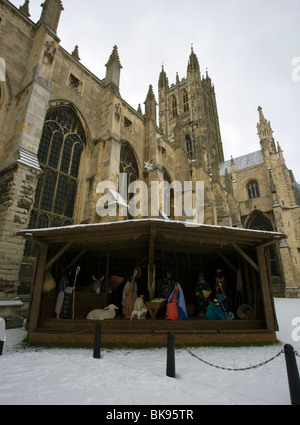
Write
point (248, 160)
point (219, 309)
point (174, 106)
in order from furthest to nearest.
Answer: point (174, 106) → point (248, 160) → point (219, 309)

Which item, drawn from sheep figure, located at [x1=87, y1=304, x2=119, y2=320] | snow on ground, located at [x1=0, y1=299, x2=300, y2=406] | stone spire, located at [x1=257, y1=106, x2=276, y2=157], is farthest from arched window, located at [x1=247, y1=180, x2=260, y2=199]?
sheep figure, located at [x1=87, y1=304, x2=119, y2=320]

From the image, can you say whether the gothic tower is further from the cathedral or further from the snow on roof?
the cathedral

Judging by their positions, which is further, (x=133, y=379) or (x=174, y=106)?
(x=174, y=106)

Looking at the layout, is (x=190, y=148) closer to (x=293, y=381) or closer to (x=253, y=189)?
(x=253, y=189)

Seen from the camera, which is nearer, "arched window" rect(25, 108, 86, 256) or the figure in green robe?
the figure in green robe

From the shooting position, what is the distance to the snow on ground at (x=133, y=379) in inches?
117

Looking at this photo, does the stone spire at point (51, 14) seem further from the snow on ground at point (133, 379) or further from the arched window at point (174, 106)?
the arched window at point (174, 106)

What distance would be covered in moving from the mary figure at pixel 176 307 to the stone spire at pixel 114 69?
43.4ft

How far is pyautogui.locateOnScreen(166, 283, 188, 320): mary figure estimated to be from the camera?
6559mm

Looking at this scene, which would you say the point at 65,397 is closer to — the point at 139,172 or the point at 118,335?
the point at 118,335

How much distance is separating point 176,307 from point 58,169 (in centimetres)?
850

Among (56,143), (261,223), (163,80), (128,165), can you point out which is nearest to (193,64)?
(163,80)

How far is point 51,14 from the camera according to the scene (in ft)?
36.6

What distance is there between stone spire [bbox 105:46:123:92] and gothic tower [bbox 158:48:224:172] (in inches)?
775
